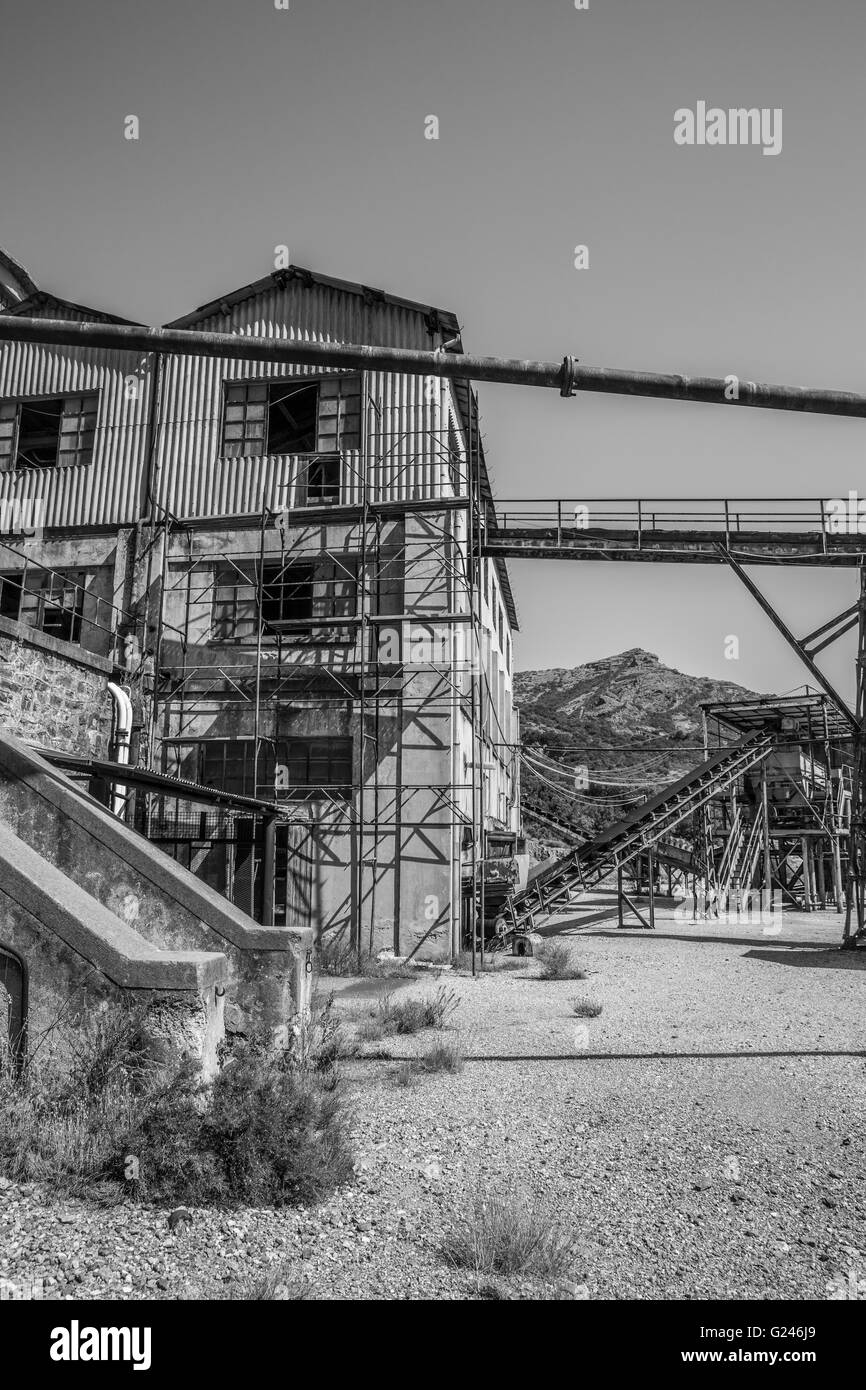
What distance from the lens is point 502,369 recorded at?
6320mm

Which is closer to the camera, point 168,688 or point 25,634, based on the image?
point 25,634

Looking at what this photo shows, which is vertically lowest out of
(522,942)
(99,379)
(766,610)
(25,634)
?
(522,942)

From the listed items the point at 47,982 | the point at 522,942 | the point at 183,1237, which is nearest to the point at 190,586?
the point at 522,942

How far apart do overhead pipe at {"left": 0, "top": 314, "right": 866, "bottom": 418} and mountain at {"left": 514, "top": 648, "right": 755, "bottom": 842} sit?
41.3 meters

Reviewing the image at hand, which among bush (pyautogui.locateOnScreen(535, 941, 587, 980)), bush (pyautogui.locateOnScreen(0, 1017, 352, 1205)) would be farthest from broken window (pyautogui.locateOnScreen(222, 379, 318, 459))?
bush (pyautogui.locateOnScreen(0, 1017, 352, 1205))

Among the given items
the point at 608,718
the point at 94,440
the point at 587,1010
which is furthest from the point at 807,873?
the point at 608,718

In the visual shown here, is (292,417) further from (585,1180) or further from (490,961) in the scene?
(585,1180)

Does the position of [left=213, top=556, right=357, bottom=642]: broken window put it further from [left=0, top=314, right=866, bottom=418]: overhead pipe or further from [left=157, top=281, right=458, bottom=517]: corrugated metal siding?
[left=0, top=314, right=866, bottom=418]: overhead pipe

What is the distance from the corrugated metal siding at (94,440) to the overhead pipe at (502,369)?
541 inches

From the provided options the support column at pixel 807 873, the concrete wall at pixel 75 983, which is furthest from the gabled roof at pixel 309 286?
the support column at pixel 807 873

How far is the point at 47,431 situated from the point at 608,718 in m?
63.7

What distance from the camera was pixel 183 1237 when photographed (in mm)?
4566
